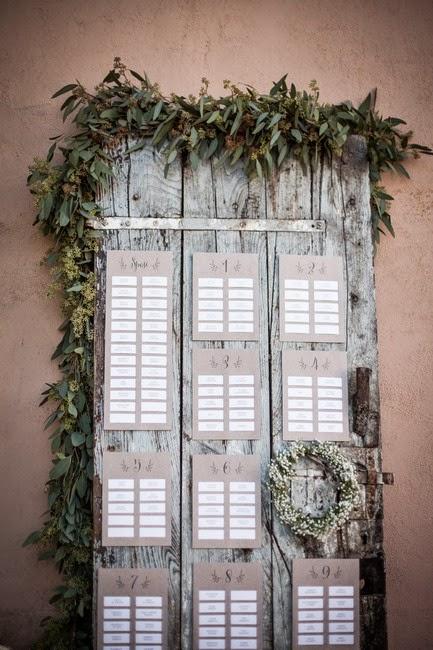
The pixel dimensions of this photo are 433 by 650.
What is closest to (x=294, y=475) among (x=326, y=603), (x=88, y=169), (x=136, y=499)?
(x=326, y=603)

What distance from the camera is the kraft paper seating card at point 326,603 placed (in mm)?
2646

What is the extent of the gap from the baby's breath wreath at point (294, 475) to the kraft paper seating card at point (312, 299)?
476 millimetres

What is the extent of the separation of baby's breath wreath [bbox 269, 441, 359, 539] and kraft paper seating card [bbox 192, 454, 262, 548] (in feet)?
0.33

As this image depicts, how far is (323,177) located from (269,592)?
1.79m

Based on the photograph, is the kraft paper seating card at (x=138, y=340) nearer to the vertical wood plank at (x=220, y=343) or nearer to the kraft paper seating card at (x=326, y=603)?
the vertical wood plank at (x=220, y=343)

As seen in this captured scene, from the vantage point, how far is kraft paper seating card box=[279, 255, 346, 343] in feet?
9.08

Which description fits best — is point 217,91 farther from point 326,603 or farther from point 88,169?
point 326,603

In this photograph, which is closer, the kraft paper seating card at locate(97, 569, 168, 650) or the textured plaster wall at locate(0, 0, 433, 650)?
the kraft paper seating card at locate(97, 569, 168, 650)

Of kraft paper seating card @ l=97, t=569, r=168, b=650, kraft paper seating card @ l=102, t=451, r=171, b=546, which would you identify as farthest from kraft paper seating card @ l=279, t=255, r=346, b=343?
kraft paper seating card @ l=97, t=569, r=168, b=650

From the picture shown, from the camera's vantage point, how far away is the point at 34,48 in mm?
3016

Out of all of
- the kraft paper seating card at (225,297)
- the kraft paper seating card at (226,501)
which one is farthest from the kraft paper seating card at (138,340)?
the kraft paper seating card at (226,501)

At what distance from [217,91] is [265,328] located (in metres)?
1.15

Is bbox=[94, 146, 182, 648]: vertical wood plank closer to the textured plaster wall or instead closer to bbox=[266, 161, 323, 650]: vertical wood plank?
the textured plaster wall

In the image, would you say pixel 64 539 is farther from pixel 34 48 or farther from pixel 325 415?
pixel 34 48
